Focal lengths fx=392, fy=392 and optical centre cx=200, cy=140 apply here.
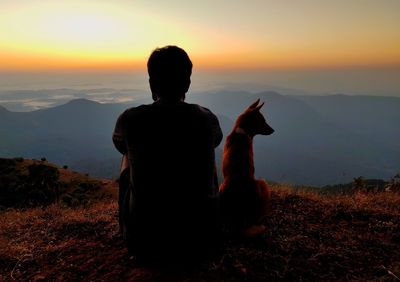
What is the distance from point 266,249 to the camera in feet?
19.0

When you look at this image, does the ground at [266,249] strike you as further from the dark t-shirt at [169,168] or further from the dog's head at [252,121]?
the dog's head at [252,121]

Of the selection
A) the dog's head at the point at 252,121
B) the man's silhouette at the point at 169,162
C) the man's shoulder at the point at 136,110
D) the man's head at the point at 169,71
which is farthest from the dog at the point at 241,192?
the man's shoulder at the point at 136,110

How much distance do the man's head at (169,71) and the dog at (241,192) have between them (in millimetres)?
1792

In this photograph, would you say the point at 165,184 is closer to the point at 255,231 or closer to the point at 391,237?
the point at 255,231

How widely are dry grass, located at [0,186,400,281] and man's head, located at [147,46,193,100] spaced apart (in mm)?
2122

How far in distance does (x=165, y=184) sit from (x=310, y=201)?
4988 millimetres

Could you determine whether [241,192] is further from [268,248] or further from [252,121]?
[252,121]

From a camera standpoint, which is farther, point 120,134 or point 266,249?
point 266,249

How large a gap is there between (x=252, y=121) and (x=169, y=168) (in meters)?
3.44

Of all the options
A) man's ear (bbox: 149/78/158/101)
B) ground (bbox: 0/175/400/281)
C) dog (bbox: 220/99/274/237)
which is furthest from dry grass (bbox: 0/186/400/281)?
man's ear (bbox: 149/78/158/101)

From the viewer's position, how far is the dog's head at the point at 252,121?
6978 mm

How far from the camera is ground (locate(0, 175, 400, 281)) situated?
500cm

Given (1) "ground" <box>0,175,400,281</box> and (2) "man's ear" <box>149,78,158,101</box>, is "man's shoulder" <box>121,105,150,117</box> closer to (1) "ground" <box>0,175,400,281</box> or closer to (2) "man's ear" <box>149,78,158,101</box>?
(2) "man's ear" <box>149,78,158,101</box>

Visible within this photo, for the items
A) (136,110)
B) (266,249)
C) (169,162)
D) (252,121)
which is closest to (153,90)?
(136,110)
